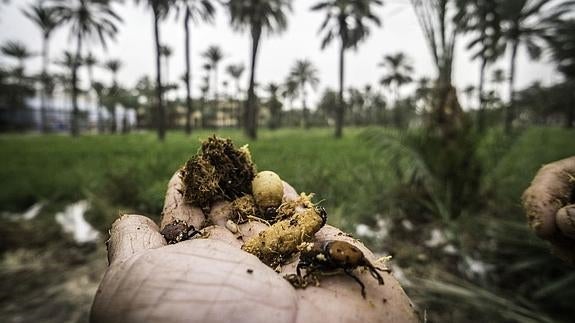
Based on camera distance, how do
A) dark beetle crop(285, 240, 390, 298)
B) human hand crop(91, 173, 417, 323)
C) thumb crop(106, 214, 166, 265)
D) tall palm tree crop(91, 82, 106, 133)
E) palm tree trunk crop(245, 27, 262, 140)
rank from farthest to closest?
1. tall palm tree crop(91, 82, 106, 133)
2. palm tree trunk crop(245, 27, 262, 140)
3. thumb crop(106, 214, 166, 265)
4. dark beetle crop(285, 240, 390, 298)
5. human hand crop(91, 173, 417, 323)

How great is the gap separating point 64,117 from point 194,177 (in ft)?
209

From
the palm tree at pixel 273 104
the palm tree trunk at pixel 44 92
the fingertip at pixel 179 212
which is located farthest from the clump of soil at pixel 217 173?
the palm tree at pixel 273 104

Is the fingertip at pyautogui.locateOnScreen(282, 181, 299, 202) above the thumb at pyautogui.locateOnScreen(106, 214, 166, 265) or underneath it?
above

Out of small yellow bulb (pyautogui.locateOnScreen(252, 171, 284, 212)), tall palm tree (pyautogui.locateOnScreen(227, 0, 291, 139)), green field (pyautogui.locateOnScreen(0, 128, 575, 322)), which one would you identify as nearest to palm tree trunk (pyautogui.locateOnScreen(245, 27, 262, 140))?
tall palm tree (pyautogui.locateOnScreen(227, 0, 291, 139))

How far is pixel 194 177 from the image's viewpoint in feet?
4.80

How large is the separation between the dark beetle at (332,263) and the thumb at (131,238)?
46cm

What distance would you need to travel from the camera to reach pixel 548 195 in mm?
1381

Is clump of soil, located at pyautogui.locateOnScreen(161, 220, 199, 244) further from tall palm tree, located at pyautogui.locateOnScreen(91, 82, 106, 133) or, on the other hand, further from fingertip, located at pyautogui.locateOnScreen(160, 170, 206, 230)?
tall palm tree, located at pyautogui.locateOnScreen(91, 82, 106, 133)

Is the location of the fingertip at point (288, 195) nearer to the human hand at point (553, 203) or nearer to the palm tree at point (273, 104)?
the human hand at point (553, 203)

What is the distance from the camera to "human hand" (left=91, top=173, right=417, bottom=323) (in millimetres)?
813

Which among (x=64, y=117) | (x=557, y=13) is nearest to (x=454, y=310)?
(x=557, y=13)

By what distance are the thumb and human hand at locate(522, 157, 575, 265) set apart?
134cm

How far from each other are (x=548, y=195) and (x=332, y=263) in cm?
96

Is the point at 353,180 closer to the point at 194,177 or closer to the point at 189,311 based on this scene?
the point at 194,177
